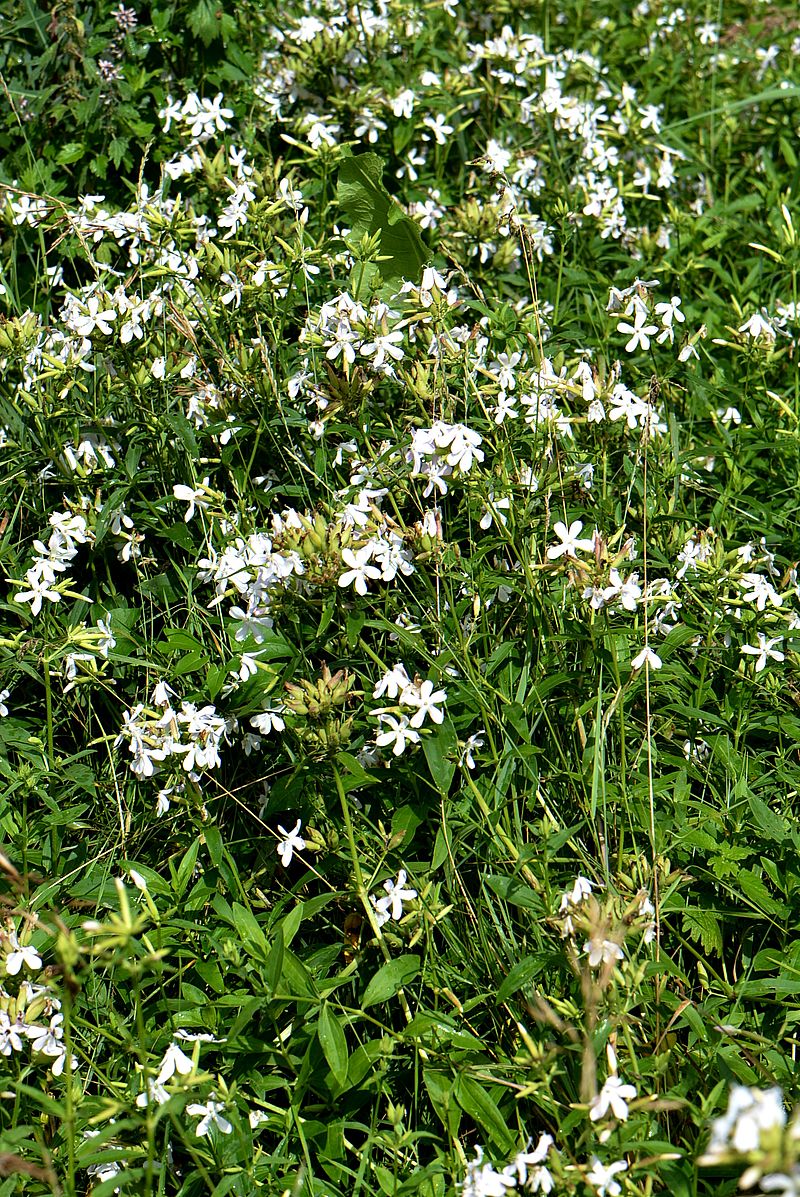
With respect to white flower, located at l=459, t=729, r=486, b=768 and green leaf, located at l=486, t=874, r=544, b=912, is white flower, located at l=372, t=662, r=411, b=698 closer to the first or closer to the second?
white flower, located at l=459, t=729, r=486, b=768

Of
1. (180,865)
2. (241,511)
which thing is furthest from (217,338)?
(180,865)

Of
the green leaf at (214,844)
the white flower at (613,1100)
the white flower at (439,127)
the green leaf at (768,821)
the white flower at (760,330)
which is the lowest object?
the green leaf at (214,844)

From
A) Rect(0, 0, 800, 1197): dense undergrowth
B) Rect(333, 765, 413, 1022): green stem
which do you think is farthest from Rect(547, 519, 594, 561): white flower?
Rect(333, 765, 413, 1022): green stem

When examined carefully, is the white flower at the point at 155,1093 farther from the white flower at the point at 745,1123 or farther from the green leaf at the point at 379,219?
the green leaf at the point at 379,219

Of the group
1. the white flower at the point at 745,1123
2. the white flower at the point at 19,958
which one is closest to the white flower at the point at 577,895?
the white flower at the point at 745,1123

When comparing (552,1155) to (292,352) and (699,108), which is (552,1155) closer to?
(292,352)

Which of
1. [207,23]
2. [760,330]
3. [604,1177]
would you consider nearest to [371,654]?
[604,1177]

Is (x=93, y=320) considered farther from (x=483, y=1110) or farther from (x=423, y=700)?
(x=483, y=1110)

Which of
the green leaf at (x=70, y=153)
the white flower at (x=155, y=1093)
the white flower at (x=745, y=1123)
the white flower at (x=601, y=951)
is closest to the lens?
the white flower at (x=745, y=1123)

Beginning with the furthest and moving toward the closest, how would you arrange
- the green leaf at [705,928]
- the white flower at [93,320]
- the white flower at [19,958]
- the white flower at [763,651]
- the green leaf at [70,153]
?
the green leaf at [70,153] → the white flower at [93,320] → the white flower at [763,651] → the green leaf at [705,928] → the white flower at [19,958]
